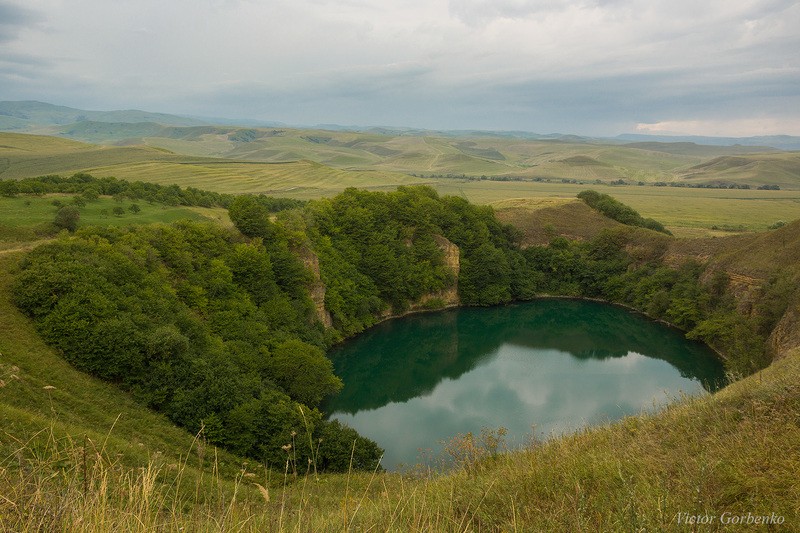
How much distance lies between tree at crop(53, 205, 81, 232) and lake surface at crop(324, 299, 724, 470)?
19503 millimetres

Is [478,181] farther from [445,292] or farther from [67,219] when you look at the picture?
[67,219]

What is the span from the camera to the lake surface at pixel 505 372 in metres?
24.7

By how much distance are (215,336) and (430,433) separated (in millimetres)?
12343

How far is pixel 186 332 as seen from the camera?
21.8 metres

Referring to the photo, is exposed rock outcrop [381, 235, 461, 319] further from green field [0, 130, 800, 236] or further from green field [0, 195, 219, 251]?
green field [0, 130, 800, 236]

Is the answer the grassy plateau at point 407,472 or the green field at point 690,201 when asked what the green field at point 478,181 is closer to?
the green field at point 690,201

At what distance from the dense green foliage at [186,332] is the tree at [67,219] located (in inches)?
285

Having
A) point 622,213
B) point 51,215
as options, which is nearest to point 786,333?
point 622,213

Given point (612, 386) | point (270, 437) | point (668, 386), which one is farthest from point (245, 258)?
point (668, 386)

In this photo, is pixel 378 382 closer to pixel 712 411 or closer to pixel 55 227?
pixel 55 227

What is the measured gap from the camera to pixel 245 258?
2938 centimetres

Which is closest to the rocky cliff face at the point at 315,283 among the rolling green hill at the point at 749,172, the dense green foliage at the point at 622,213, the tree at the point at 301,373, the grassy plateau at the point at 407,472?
the tree at the point at 301,373

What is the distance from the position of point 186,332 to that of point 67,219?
15.7 metres

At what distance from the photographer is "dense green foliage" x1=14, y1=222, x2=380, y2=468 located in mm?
17719
